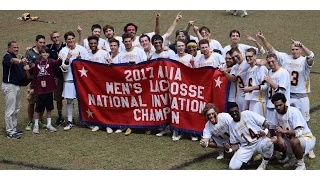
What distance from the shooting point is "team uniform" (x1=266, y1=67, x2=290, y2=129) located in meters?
11.0

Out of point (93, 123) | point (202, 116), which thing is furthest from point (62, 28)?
point (202, 116)

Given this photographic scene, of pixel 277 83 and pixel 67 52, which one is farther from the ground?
pixel 67 52

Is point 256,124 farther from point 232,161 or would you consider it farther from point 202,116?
point 202,116

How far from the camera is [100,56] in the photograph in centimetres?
1334

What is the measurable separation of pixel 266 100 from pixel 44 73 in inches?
183

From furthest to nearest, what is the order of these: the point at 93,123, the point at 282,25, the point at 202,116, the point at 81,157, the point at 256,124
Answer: the point at 282,25 < the point at 93,123 < the point at 202,116 < the point at 81,157 < the point at 256,124

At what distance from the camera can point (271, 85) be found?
11078mm

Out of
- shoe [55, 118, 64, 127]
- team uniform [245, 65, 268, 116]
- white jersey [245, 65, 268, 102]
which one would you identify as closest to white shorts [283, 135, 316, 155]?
team uniform [245, 65, 268, 116]

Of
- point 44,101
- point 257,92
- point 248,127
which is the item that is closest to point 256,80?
point 257,92

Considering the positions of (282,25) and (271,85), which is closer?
(271,85)

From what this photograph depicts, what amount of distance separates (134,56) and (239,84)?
2499 millimetres

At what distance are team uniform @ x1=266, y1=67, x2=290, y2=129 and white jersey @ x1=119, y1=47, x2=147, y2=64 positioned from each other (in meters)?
3.00

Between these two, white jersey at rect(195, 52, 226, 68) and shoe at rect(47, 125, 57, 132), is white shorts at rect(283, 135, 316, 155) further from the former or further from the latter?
shoe at rect(47, 125, 57, 132)

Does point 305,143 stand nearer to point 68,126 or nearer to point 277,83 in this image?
point 277,83
